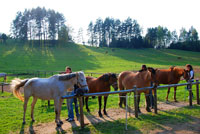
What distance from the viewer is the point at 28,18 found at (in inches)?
2491

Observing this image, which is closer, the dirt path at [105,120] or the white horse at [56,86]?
the dirt path at [105,120]

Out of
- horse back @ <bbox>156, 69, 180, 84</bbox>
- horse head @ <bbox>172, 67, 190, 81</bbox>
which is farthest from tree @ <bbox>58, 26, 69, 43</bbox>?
horse head @ <bbox>172, 67, 190, 81</bbox>

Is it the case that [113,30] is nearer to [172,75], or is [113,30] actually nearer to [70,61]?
[70,61]

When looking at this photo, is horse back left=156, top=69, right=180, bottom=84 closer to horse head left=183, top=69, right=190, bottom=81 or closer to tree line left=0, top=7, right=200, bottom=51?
horse head left=183, top=69, right=190, bottom=81

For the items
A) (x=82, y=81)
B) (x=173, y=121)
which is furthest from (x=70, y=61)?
(x=173, y=121)

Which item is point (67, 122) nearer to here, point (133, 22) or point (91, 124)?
point (91, 124)

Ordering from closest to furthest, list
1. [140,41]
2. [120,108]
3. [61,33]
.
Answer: [120,108], [61,33], [140,41]

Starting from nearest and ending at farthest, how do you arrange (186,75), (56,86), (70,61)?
(56,86), (186,75), (70,61)

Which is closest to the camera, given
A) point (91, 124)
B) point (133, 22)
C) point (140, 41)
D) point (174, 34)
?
point (91, 124)

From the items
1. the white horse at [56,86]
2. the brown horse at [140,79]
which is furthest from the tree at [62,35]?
the white horse at [56,86]

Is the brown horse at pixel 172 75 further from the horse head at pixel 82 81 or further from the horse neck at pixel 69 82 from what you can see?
the horse neck at pixel 69 82

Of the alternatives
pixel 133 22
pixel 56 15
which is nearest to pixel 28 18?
pixel 56 15

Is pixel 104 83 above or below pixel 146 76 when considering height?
below

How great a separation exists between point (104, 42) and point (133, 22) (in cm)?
1756
